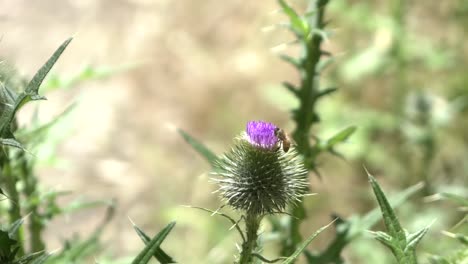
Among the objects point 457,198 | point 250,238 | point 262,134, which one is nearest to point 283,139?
point 262,134

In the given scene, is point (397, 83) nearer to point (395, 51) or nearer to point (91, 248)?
point (395, 51)

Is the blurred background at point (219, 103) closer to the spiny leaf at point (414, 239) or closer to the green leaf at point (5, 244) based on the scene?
the spiny leaf at point (414, 239)

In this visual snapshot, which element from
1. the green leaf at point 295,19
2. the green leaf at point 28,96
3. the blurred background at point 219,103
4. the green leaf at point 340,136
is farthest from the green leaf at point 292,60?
the blurred background at point 219,103

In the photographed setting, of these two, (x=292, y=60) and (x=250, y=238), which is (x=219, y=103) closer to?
(x=292, y=60)

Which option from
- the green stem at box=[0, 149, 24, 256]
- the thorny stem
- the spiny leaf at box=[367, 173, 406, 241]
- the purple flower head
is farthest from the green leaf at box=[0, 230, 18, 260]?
the thorny stem

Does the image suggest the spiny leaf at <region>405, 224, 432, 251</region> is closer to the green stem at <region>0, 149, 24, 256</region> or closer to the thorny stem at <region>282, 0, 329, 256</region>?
the thorny stem at <region>282, 0, 329, 256</region>

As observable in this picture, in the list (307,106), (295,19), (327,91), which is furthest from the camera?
(307,106)
